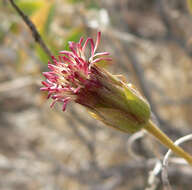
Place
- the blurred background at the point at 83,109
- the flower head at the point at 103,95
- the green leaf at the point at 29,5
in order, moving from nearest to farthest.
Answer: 1. the flower head at the point at 103,95
2. the green leaf at the point at 29,5
3. the blurred background at the point at 83,109

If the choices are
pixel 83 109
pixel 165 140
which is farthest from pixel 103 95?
pixel 83 109

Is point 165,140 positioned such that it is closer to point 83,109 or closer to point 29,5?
point 29,5

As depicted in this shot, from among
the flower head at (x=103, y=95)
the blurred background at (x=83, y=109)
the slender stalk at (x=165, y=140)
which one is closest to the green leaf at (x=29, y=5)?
the blurred background at (x=83, y=109)

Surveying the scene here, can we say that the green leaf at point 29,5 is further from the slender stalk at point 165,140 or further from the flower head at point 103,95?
the slender stalk at point 165,140

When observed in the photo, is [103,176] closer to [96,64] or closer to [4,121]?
[96,64]

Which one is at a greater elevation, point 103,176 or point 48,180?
point 48,180

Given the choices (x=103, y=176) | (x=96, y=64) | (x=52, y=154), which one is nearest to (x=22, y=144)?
(x=52, y=154)

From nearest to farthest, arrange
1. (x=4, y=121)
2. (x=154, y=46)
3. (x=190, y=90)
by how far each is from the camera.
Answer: (x=190, y=90), (x=154, y=46), (x=4, y=121)

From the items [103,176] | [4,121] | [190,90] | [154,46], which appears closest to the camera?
[103,176]

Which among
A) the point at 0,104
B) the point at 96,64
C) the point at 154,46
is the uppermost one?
the point at 0,104
